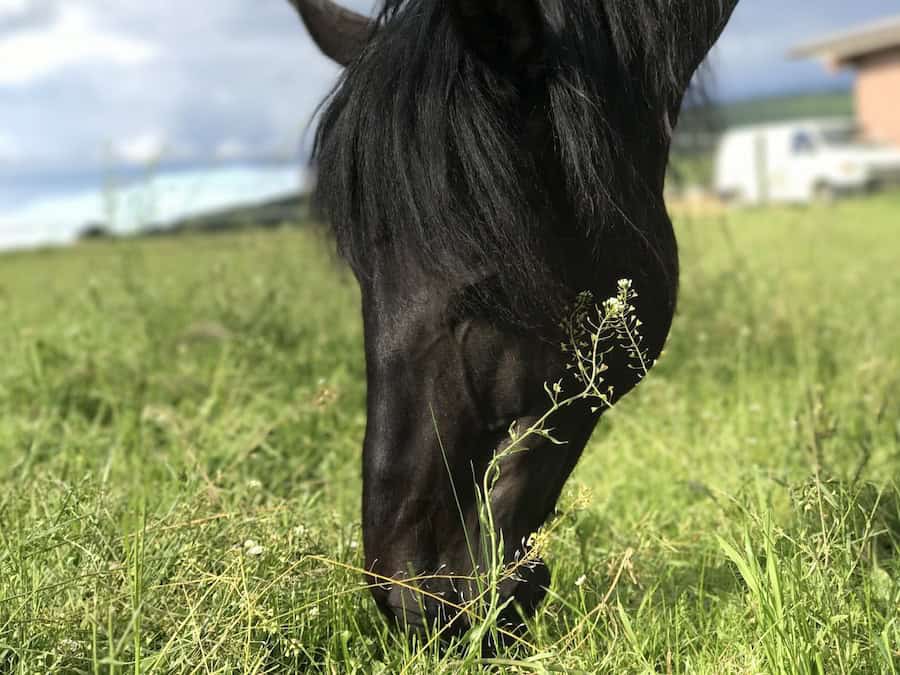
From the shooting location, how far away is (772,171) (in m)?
20.3

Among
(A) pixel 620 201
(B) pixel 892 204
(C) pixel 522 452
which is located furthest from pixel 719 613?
(B) pixel 892 204

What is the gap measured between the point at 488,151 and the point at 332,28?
1.06 m

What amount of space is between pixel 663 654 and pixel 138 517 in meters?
1.09

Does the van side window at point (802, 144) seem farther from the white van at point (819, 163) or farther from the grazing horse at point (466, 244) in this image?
the grazing horse at point (466, 244)

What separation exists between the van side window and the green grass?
1520cm

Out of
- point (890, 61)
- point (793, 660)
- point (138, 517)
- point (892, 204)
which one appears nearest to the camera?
point (793, 660)

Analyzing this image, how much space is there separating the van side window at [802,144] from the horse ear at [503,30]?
65.7 ft

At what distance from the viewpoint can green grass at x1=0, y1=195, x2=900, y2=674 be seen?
158 cm

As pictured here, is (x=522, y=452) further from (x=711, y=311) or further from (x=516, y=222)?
(x=711, y=311)

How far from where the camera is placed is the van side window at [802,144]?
1964 centimetres

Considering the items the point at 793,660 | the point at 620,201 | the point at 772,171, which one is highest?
the point at 620,201

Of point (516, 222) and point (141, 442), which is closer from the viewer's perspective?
point (516, 222)

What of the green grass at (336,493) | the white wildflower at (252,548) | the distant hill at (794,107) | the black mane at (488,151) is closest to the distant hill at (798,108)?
the distant hill at (794,107)

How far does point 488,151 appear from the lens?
4.98 feet
